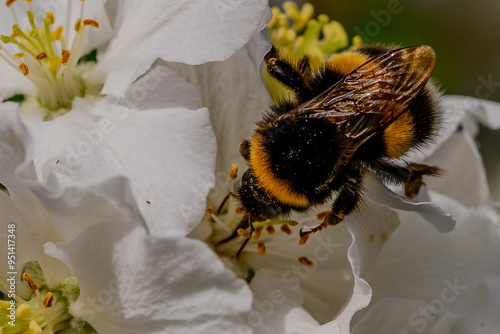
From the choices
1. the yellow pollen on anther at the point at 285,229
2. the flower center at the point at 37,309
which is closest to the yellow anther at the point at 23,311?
the flower center at the point at 37,309

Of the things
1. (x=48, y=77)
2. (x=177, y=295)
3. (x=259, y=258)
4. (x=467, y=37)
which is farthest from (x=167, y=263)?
(x=467, y=37)

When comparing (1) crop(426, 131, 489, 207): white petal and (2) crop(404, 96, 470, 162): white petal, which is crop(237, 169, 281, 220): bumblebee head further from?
(1) crop(426, 131, 489, 207): white petal

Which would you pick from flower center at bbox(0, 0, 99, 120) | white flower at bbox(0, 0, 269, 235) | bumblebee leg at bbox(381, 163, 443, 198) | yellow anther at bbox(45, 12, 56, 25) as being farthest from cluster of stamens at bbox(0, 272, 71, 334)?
bumblebee leg at bbox(381, 163, 443, 198)

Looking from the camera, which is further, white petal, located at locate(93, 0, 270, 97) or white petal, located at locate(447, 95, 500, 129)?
white petal, located at locate(447, 95, 500, 129)

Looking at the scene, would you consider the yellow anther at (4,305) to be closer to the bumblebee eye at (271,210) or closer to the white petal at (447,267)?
the bumblebee eye at (271,210)

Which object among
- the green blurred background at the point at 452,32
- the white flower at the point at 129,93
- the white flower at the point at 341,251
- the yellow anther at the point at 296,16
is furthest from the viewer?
the green blurred background at the point at 452,32

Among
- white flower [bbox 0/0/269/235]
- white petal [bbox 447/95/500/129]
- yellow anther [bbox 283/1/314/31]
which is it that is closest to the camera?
white flower [bbox 0/0/269/235]
